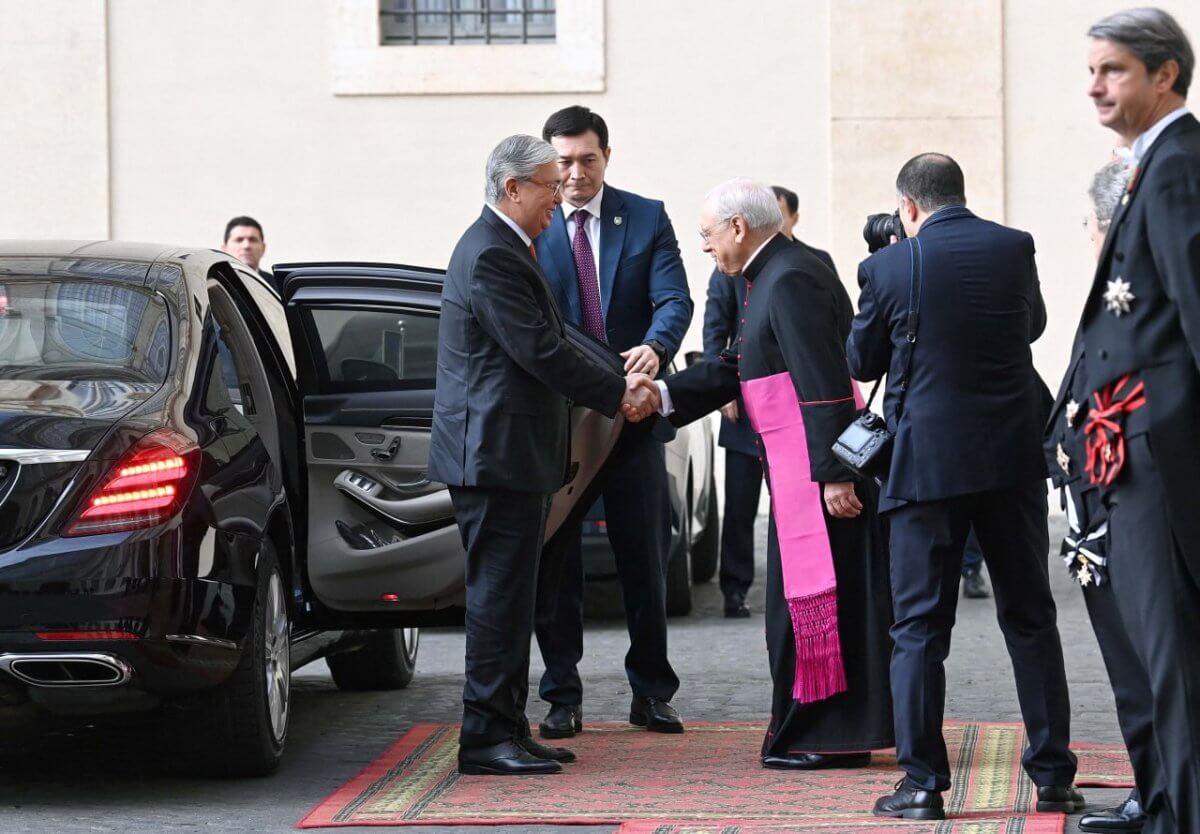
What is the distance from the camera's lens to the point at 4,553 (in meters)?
5.19

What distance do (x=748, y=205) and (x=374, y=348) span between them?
5.46ft

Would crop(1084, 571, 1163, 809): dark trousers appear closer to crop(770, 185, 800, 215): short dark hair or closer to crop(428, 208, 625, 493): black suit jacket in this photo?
crop(428, 208, 625, 493): black suit jacket

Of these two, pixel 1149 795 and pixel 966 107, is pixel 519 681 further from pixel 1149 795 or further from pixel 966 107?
pixel 966 107

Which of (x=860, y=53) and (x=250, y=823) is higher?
(x=860, y=53)

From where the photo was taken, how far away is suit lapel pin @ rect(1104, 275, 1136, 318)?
4.12m

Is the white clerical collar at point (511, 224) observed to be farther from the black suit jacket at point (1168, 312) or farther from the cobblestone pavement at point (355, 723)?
the black suit jacket at point (1168, 312)

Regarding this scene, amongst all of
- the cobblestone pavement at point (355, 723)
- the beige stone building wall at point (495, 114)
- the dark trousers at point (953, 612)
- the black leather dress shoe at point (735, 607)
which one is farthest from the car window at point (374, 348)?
the beige stone building wall at point (495, 114)

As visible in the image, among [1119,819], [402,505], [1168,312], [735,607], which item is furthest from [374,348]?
[735,607]

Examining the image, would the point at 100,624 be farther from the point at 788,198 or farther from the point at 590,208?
the point at 788,198

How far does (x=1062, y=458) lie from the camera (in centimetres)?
449

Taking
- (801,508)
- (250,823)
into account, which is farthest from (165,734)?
(801,508)

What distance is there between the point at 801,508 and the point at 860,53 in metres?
9.15

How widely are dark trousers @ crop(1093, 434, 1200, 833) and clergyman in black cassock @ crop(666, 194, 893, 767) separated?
5.77 feet

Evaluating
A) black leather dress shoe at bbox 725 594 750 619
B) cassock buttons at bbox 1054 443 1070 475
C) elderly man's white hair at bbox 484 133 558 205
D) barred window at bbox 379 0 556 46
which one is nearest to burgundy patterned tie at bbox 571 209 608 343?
elderly man's white hair at bbox 484 133 558 205
